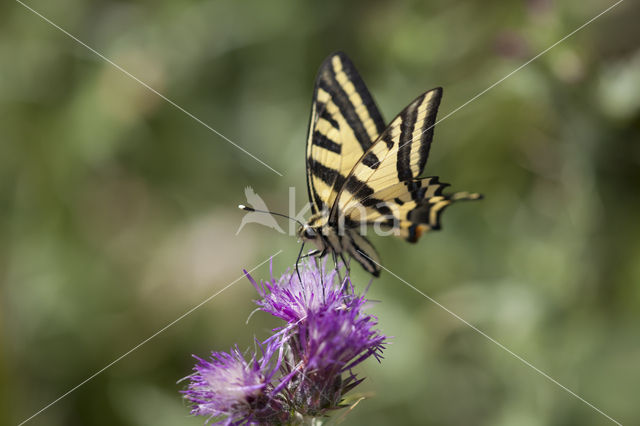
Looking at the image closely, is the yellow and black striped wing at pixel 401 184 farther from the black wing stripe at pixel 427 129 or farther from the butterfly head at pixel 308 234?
the butterfly head at pixel 308 234

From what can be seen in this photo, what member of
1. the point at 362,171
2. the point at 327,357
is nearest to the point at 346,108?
the point at 362,171

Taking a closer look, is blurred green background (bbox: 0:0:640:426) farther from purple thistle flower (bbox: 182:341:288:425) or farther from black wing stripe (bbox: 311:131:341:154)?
purple thistle flower (bbox: 182:341:288:425)

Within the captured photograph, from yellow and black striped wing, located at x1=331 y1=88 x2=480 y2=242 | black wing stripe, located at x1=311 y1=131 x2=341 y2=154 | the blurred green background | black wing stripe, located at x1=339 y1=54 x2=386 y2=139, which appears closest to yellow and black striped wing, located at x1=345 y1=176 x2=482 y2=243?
yellow and black striped wing, located at x1=331 y1=88 x2=480 y2=242

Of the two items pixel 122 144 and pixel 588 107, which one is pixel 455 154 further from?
pixel 122 144

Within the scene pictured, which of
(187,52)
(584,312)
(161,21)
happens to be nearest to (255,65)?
(187,52)

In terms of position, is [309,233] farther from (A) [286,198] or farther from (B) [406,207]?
(A) [286,198]

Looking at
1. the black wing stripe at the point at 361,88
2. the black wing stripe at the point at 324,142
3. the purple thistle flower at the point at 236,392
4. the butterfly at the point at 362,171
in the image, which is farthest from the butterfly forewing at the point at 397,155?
the purple thistle flower at the point at 236,392
